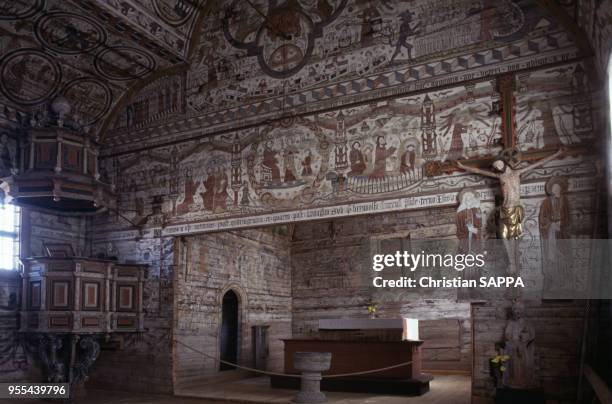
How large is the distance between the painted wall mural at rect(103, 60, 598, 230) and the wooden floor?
324 centimetres

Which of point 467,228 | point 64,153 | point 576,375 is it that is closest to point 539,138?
point 467,228

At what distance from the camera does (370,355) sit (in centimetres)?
1148

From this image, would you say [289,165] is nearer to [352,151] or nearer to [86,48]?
[352,151]

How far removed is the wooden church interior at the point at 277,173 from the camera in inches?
327

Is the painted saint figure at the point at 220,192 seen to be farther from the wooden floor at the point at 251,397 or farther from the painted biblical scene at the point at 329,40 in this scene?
the wooden floor at the point at 251,397

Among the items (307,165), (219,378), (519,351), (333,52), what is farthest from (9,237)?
(519,351)

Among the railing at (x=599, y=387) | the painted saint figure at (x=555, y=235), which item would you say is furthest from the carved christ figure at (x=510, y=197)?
the railing at (x=599, y=387)

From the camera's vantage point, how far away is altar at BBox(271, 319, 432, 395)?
36.4 ft

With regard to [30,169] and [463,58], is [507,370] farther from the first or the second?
[30,169]

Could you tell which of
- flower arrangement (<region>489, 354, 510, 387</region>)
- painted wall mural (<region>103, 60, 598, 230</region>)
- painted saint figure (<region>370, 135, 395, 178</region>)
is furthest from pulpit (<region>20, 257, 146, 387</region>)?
flower arrangement (<region>489, 354, 510, 387</region>)

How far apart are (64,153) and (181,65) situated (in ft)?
9.37

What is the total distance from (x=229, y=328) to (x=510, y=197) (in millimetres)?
7760

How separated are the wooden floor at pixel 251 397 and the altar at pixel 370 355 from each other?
312 millimetres

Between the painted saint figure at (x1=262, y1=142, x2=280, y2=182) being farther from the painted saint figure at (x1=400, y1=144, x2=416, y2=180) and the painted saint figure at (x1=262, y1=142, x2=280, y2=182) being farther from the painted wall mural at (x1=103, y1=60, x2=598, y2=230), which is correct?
the painted saint figure at (x1=400, y1=144, x2=416, y2=180)
